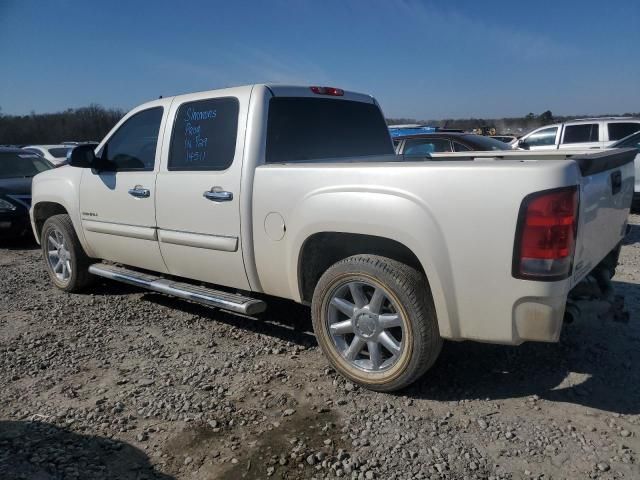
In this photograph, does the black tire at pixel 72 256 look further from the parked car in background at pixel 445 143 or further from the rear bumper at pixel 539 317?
the parked car in background at pixel 445 143

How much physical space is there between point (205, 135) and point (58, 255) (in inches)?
107

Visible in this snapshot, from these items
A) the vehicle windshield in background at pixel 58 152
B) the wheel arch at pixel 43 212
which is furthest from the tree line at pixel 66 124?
the wheel arch at pixel 43 212

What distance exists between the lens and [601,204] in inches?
120

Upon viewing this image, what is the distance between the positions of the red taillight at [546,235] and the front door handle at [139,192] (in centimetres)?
302

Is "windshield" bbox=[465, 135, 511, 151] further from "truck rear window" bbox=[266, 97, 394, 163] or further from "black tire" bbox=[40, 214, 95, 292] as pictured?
"black tire" bbox=[40, 214, 95, 292]

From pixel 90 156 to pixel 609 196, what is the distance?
4210 millimetres

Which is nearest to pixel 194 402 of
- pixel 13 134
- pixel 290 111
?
pixel 290 111

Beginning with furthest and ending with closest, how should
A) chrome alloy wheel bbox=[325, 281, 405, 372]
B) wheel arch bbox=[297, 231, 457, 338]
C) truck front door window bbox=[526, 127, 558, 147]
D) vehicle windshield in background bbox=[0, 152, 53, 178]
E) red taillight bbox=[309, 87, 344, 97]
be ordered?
truck front door window bbox=[526, 127, 558, 147] < vehicle windshield in background bbox=[0, 152, 53, 178] < red taillight bbox=[309, 87, 344, 97] < chrome alloy wheel bbox=[325, 281, 405, 372] < wheel arch bbox=[297, 231, 457, 338]

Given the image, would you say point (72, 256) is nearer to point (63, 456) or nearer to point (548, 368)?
point (63, 456)

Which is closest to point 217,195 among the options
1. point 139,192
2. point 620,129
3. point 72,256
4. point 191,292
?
point 191,292

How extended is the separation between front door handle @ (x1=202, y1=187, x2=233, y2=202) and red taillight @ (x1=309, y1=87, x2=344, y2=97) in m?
1.19

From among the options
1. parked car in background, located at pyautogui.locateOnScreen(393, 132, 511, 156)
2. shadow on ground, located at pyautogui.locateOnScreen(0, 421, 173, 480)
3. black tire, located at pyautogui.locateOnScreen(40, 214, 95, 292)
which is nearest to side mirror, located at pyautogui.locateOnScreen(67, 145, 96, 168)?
black tire, located at pyautogui.locateOnScreen(40, 214, 95, 292)

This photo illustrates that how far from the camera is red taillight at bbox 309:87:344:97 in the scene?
4.31 metres

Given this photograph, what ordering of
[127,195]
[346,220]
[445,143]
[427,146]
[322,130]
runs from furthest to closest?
[427,146]
[445,143]
[127,195]
[322,130]
[346,220]
